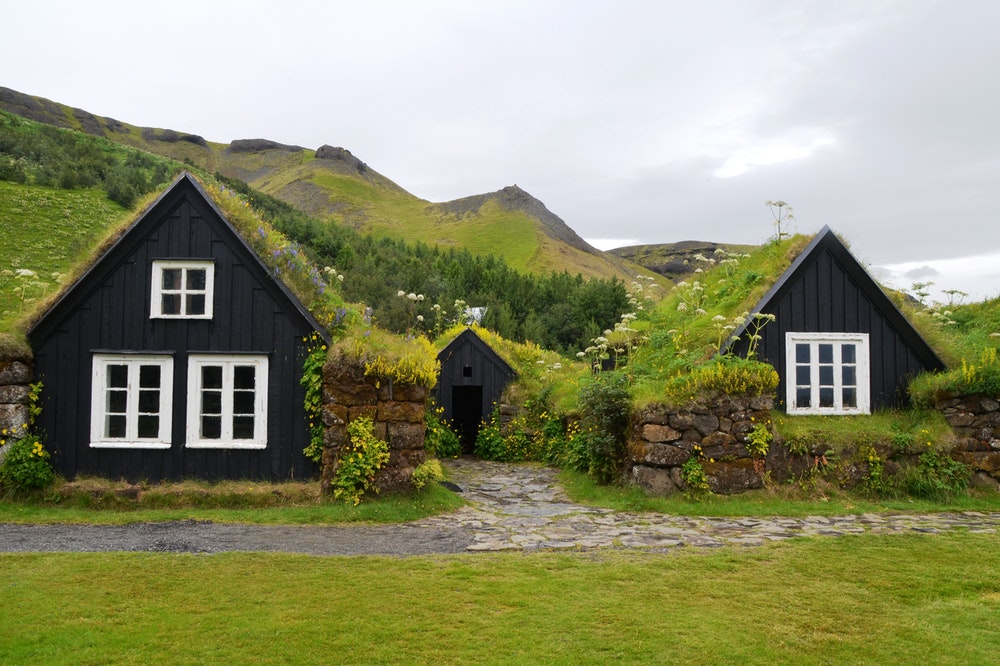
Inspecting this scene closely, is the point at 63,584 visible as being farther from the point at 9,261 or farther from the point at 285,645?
the point at 9,261

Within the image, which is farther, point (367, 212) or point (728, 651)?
point (367, 212)

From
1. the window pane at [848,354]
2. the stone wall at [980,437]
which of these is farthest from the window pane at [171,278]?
the stone wall at [980,437]

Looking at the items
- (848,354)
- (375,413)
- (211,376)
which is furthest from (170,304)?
(848,354)

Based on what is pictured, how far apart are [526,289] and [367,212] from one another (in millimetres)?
74675

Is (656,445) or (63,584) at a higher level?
(656,445)

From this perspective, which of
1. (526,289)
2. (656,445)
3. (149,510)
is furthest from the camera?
(526,289)

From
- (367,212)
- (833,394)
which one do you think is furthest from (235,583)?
(367,212)

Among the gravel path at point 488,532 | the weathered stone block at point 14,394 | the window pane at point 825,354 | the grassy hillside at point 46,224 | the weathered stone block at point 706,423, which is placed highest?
the grassy hillside at point 46,224

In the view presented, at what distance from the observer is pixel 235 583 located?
25.5 feet

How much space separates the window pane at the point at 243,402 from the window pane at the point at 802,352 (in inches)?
419

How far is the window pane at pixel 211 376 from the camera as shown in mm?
12812

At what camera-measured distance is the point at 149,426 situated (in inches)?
501

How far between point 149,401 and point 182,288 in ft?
6.88

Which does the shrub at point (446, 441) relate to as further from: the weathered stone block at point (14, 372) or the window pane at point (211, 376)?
the weathered stone block at point (14, 372)
